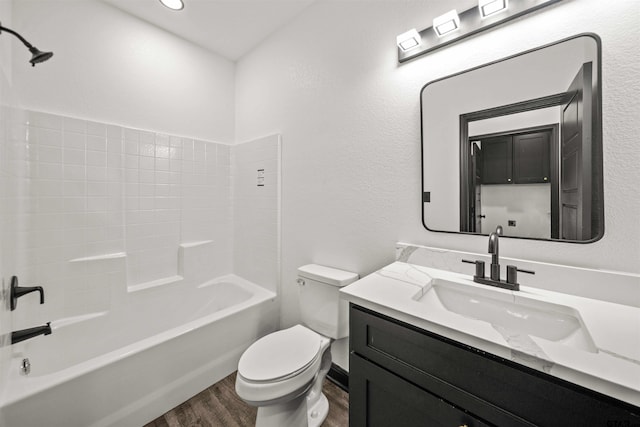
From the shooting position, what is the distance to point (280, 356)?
1.25 meters

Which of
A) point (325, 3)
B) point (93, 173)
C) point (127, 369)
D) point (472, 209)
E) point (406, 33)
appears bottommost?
point (127, 369)

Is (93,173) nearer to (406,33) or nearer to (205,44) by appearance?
(205,44)

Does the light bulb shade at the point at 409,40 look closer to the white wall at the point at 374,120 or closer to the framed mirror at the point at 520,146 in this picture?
the white wall at the point at 374,120

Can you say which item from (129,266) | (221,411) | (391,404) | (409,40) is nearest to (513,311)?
(391,404)

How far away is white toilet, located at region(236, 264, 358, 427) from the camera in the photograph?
111cm

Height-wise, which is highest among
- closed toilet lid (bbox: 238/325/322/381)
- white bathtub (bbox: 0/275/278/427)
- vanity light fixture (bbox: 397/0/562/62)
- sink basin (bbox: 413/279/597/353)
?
vanity light fixture (bbox: 397/0/562/62)

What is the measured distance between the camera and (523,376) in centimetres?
59

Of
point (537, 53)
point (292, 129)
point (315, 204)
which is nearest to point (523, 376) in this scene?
point (537, 53)

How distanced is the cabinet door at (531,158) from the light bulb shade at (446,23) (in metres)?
0.59

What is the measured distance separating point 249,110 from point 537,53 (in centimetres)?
212

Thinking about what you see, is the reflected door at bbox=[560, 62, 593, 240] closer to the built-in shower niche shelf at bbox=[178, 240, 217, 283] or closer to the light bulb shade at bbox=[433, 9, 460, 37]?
the light bulb shade at bbox=[433, 9, 460, 37]

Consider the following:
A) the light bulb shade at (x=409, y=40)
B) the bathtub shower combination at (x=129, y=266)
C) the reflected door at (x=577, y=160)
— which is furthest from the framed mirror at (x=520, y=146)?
the bathtub shower combination at (x=129, y=266)

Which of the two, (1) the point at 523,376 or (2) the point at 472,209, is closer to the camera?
(1) the point at 523,376

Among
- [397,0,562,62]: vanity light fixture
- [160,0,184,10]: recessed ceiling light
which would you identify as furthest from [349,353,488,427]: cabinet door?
[160,0,184,10]: recessed ceiling light
